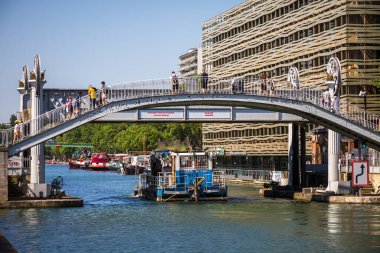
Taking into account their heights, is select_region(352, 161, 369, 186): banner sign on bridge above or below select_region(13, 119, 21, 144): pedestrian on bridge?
below

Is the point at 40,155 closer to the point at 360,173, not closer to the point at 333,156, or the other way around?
the point at 360,173

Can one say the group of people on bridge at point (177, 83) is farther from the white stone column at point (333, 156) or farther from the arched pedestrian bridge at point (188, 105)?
the white stone column at point (333, 156)

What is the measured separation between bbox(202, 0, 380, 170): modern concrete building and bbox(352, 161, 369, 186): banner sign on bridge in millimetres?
16993

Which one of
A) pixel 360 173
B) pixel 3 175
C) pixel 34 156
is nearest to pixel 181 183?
pixel 360 173

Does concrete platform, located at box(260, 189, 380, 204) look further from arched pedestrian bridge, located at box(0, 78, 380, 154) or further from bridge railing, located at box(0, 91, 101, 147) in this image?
bridge railing, located at box(0, 91, 101, 147)

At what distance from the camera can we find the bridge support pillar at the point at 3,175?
178 feet

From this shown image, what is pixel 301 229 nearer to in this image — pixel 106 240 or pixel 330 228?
pixel 330 228

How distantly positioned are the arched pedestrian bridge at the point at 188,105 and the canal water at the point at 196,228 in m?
5.28

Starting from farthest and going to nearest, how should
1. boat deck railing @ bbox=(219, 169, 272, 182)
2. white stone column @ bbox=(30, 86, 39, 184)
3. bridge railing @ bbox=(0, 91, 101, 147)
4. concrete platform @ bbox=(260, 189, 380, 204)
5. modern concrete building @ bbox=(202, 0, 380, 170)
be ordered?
boat deck railing @ bbox=(219, 169, 272, 182) → modern concrete building @ bbox=(202, 0, 380, 170) → concrete platform @ bbox=(260, 189, 380, 204) → white stone column @ bbox=(30, 86, 39, 184) → bridge railing @ bbox=(0, 91, 101, 147)

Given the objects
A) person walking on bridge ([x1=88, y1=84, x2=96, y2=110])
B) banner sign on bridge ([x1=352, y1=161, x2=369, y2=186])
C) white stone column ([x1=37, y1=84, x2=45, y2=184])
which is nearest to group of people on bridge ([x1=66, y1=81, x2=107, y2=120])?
person walking on bridge ([x1=88, y1=84, x2=96, y2=110])

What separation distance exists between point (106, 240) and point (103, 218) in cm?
1131

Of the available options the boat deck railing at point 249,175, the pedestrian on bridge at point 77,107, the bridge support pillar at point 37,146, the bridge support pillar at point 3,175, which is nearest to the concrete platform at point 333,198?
the pedestrian on bridge at point 77,107

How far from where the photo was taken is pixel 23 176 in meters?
61.7

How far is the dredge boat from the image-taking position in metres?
67.4
